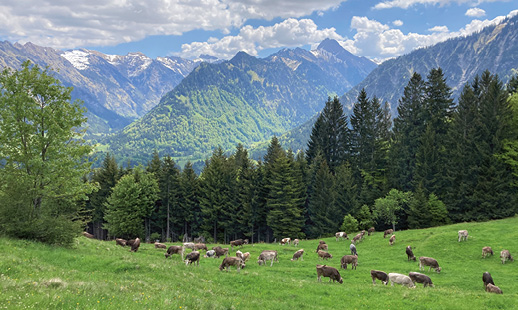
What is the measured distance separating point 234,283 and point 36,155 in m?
20.9

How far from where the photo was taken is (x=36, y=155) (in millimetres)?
25438

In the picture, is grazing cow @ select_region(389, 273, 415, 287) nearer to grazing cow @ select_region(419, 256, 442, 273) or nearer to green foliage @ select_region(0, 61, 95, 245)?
grazing cow @ select_region(419, 256, 442, 273)

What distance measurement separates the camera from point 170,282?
17.6 meters

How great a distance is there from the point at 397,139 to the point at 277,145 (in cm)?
3122

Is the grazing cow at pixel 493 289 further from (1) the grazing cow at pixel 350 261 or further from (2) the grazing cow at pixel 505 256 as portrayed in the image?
(1) the grazing cow at pixel 350 261

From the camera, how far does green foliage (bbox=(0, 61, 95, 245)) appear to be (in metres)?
23.5

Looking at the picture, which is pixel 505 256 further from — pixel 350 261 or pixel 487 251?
pixel 350 261

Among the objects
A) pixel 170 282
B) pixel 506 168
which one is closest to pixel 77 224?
pixel 170 282

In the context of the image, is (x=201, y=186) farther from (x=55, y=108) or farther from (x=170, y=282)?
(x=170, y=282)

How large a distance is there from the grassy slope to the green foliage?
238 centimetres

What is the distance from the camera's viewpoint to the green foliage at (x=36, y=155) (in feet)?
77.3

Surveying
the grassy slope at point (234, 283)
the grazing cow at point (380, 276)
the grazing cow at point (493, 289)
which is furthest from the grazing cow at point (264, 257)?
the grazing cow at point (493, 289)

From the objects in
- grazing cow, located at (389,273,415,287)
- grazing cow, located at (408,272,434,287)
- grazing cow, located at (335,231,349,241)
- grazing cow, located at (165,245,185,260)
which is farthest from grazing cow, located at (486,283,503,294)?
grazing cow, located at (335,231,349,241)

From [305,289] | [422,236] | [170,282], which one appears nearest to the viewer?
[170,282]
